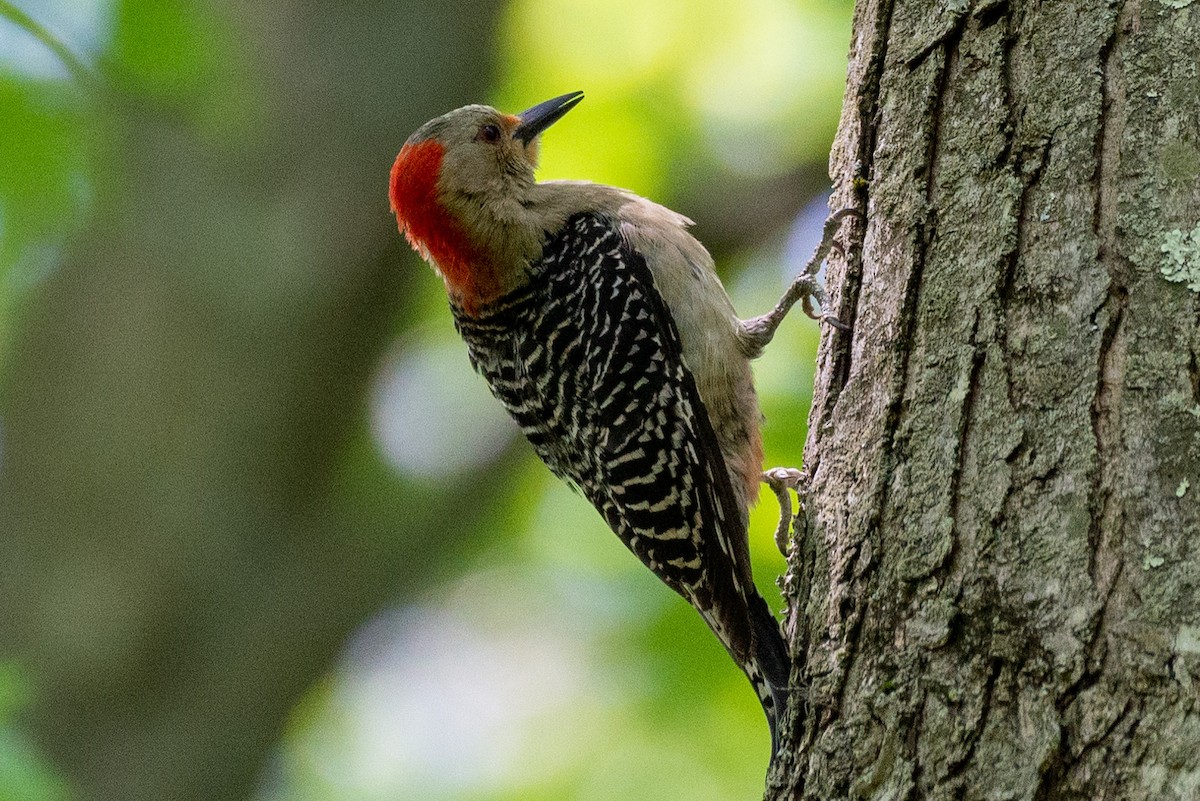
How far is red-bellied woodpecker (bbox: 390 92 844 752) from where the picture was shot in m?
4.21

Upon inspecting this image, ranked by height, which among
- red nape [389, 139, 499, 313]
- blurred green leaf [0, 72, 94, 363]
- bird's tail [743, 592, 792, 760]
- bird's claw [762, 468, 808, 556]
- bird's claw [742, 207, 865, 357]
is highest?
blurred green leaf [0, 72, 94, 363]

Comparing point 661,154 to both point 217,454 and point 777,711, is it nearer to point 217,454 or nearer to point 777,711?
point 217,454

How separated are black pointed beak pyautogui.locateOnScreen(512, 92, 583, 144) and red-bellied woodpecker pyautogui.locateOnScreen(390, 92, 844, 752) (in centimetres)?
3

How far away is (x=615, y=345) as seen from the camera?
441 centimetres

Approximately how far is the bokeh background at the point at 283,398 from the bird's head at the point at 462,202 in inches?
42.8

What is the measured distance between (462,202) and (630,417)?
123 centimetres

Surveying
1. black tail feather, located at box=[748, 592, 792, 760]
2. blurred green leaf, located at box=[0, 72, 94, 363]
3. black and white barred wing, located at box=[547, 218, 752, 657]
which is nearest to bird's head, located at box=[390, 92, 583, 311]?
black and white barred wing, located at box=[547, 218, 752, 657]

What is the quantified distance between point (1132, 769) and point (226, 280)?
17.5 ft

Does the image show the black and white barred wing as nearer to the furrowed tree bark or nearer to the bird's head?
the bird's head

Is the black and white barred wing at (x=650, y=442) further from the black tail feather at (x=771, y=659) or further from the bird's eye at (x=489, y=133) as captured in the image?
the bird's eye at (x=489, y=133)

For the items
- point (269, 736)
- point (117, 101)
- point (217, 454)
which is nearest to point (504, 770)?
point (269, 736)

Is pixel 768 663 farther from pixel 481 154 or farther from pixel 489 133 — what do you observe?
Answer: pixel 489 133

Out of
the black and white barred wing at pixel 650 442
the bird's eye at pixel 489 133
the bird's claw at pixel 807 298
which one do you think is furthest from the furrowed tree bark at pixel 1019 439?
the bird's eye at pixel 489 133

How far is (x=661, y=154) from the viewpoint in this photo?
785cm
